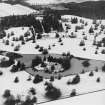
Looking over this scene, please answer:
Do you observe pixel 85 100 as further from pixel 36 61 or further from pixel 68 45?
pixel 68 45

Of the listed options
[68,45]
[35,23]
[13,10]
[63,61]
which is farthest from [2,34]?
[13,10]

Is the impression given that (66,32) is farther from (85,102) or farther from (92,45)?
(85,102)

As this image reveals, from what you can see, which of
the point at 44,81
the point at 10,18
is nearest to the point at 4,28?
the point at 10,18

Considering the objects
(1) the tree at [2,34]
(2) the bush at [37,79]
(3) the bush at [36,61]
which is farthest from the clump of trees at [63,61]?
(1) the tree at [2,34]

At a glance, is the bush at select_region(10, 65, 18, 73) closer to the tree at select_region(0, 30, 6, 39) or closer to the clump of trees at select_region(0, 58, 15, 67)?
the clump of trees at select_region(0, 58, 15, 67)

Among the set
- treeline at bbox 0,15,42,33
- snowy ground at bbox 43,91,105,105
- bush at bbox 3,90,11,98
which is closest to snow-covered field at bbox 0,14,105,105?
bush at bbox 3,90,11,98

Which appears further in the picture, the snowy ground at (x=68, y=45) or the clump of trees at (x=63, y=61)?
the snowy ground at (x=68, y=45)

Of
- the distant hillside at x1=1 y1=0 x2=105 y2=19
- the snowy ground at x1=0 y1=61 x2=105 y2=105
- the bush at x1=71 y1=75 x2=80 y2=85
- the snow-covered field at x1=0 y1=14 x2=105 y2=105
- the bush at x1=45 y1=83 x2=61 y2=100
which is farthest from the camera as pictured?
the distant hillside at x1=1 y1=0 x2=105 y2=19

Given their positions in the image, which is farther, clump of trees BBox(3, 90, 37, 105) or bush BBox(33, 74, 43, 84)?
bush BBox(33, 74, 43, 84)

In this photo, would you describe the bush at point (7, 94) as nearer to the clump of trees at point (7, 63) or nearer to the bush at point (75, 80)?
the clump of trees at point (7, 63)
